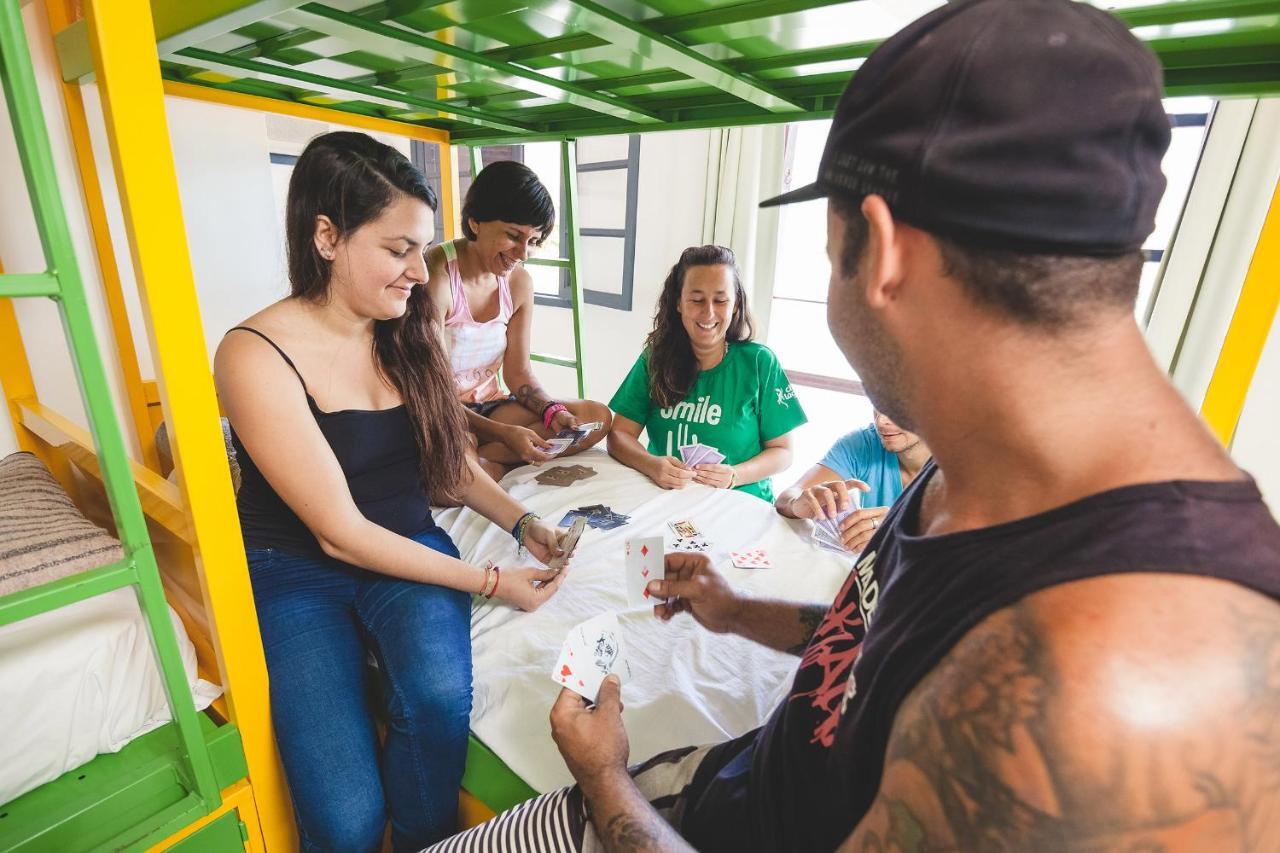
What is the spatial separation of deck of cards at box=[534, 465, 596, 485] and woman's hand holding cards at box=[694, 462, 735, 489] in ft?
1.41

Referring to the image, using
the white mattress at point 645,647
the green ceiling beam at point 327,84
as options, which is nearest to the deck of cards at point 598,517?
the white mattress at point 645,647

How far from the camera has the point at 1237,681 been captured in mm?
427

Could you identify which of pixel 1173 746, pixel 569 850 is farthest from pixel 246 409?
pixel 1173 746

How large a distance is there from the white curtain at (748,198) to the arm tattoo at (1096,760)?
3816 mm

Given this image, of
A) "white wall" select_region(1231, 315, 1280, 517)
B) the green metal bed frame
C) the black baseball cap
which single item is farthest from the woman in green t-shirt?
"white wall" select_region(1231, 315, 1280, 517)

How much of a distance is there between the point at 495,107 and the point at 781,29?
159cm

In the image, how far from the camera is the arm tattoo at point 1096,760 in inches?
16.3

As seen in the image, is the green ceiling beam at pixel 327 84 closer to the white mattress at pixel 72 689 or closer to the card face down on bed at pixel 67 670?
the card face down on bed at pixel 67 670

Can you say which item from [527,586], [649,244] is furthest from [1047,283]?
[649,244]

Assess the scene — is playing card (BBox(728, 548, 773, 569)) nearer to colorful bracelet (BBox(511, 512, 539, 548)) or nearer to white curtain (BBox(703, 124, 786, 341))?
colorful bracelet (BBox(511, 512, 539, 548))

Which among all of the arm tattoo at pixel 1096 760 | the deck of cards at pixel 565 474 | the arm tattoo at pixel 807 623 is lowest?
the deck of cards at pixel 565 474

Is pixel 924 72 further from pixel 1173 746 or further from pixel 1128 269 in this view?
pixel 1173 746

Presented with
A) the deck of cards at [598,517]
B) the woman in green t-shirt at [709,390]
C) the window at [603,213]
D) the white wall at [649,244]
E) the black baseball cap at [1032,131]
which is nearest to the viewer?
the black baseball cap at [1032,131]

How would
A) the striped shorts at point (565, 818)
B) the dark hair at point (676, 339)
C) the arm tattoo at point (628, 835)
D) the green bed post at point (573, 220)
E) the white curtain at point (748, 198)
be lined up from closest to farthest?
1. the arm tattoo at point (628, 835)
2. the striped shorts at point (565, 818)
3. the dark hair at point (676, 339)
4. the green bed post at point (573, 220)
5. the white curtain at point (748, 198)
